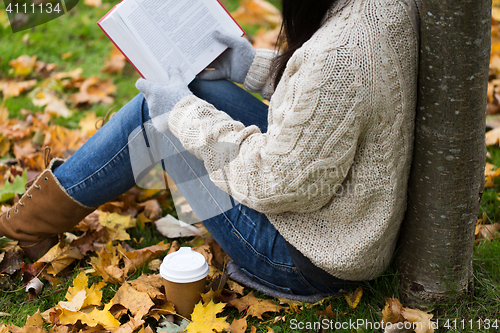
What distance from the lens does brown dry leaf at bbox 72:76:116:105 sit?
323 cm

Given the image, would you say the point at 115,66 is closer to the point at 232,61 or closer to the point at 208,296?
the point at 232,61

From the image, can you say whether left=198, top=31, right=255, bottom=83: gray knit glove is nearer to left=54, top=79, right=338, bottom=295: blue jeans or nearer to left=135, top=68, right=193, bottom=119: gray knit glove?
left=54, top=79, right=338, bottom=295: blue jeans

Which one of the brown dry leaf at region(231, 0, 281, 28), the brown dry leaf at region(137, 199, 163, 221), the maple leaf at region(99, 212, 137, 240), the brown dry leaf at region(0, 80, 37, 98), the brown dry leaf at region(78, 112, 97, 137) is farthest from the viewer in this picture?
the brown dry leaf at region(231, 0, 281, 28)

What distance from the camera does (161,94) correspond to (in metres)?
1.45

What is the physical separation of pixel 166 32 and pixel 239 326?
3.42 feet

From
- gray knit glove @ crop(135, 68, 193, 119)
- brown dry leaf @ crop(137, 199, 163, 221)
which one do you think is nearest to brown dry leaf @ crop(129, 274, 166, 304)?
brown dry leaf @ crop(137, 199, 163, 221)

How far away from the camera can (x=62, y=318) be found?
147 cm

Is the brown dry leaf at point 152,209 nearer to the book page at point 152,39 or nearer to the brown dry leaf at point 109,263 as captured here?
the brown dry leaf at point 109,263

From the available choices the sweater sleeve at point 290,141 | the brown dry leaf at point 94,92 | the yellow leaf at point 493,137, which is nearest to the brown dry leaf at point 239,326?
the sweater sleeve at point 290,141

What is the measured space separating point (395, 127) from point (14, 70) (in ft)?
10.9

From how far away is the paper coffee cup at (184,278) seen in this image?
1442mm

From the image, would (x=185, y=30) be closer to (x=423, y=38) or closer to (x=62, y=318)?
(x=423, y=38)

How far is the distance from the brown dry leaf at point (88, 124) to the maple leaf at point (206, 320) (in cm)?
171

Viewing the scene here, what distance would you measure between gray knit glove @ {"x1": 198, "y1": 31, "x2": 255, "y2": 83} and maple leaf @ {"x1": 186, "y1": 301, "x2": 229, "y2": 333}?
877 mm
